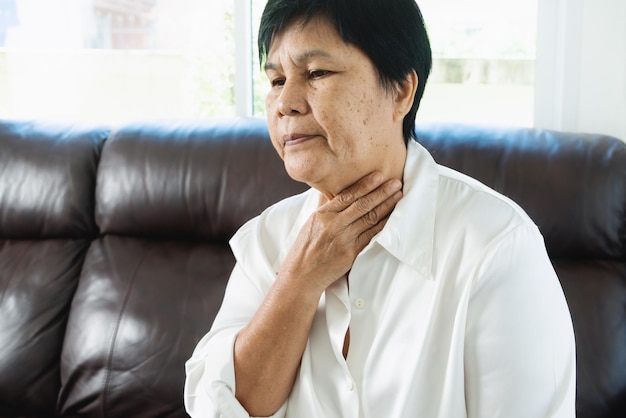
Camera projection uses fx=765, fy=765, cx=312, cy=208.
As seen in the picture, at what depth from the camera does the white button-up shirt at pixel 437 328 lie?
4.01 feet

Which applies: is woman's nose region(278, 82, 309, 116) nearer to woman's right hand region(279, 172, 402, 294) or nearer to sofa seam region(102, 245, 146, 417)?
woman's right hand region(279, 172, 402, 294)

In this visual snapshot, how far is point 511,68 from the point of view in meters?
2.40

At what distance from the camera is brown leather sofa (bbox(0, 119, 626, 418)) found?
1923mm

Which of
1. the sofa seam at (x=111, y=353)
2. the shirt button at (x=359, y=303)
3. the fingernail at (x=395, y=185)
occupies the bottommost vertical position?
the sofa seam at (x=111, y=353)

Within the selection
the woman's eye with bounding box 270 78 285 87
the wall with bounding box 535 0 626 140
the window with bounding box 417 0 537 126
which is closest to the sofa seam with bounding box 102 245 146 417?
the woman's eye with bounding box 270 78 285 87

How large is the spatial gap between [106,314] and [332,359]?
0.97 m

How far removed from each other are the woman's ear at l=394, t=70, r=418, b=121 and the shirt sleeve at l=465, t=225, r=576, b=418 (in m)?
0.31

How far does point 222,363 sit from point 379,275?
332 millimetres

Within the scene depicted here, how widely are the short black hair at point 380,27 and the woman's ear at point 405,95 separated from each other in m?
0.01

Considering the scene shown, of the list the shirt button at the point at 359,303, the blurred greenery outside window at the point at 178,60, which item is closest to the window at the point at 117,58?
the blurred greenery outside window at the point at 178,60

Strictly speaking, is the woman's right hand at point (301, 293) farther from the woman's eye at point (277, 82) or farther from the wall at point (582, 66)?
the wall at point (582, 66)

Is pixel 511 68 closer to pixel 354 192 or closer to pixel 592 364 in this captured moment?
pixel 592 364

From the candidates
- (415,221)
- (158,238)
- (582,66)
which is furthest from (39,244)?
(582,66)

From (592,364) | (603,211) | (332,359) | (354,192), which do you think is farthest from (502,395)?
(603,211)
